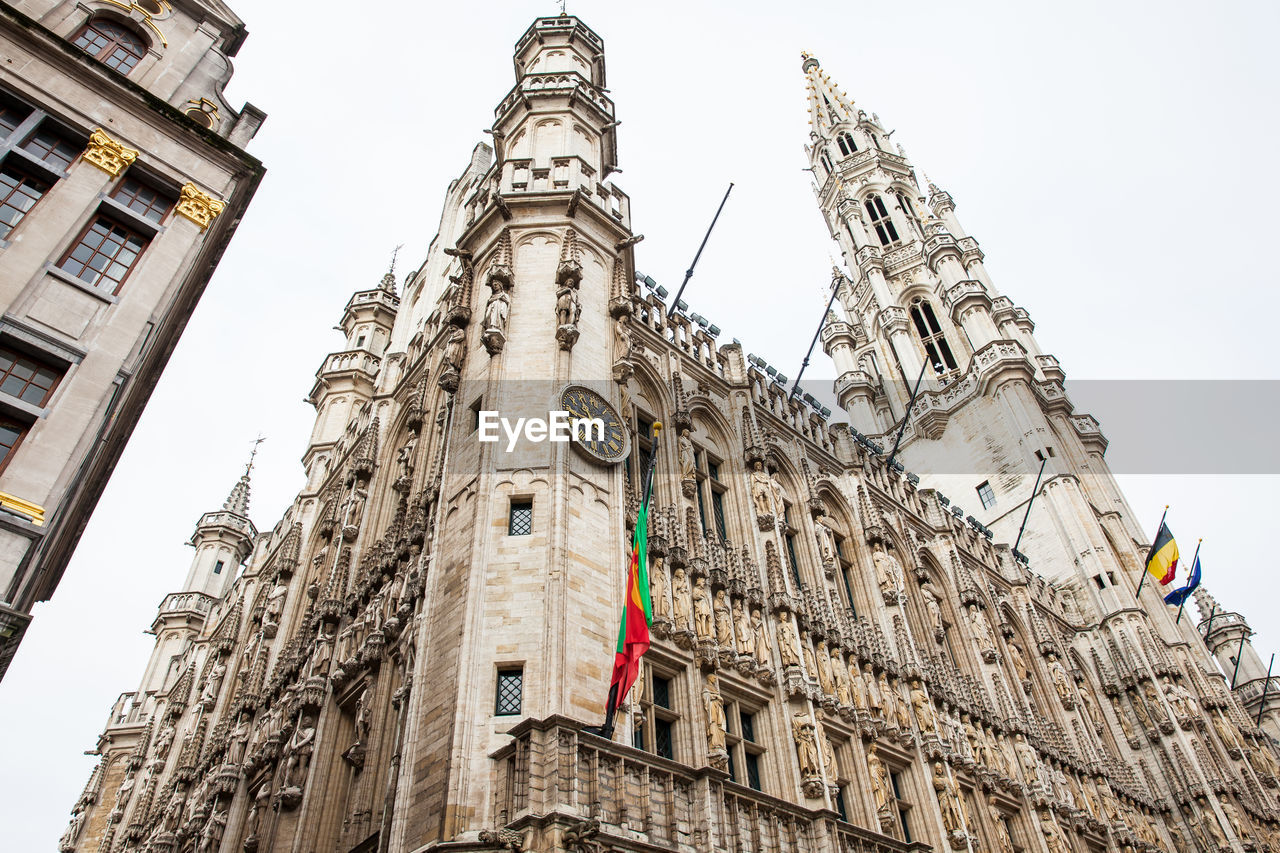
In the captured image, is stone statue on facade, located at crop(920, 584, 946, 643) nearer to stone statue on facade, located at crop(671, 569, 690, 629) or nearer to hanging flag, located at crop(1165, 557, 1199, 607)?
stone statue on facade, located at crop(671, 569, 690, 629)

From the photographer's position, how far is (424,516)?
20734 millimetres

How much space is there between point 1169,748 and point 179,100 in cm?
4078

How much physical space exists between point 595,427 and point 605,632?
488 centimetres

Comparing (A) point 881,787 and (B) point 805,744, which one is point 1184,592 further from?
(B) point 805,744

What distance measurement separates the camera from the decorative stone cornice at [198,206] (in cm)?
1975

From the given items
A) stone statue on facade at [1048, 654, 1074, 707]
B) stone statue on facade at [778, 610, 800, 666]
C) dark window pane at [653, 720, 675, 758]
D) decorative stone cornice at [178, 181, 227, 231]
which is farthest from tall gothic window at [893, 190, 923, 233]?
dark window pane at [653, 720, 675, 758]

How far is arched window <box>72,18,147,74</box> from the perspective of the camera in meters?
21.4

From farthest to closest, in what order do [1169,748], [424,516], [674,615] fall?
[1169,748] → [424,516] → [674,615]

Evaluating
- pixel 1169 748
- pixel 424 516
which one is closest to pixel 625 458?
pixel 424 516

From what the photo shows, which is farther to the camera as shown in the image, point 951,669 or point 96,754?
point 96,754

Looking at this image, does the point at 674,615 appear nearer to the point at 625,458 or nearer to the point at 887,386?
the point at 625,458

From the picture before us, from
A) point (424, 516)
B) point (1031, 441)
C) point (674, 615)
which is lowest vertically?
point (674, 615)

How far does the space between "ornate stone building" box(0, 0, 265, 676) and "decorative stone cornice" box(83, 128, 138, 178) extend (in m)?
0.03

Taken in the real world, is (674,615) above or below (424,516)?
below
